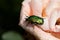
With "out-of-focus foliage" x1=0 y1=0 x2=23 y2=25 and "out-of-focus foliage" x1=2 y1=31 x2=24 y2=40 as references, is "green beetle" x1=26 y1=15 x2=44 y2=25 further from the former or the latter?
"out-of-focus foliage" x1=2 y1=31 x2=24 y2=40

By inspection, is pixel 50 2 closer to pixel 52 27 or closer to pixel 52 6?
pixel 52 6

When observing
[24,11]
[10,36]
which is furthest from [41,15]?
[10,36]

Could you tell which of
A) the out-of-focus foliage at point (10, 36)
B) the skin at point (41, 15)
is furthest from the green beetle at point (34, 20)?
the out-of-focus foliage at point (10, 36)

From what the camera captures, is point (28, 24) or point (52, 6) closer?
point (28, 24)

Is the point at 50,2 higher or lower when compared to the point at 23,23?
higher

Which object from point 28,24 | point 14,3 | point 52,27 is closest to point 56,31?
point 52,27

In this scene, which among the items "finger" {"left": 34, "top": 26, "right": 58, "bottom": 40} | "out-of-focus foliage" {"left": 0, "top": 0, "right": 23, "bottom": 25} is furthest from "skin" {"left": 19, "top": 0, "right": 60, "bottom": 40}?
"out-of-focus foliage" {"left": 0, "top": 0, "right": 23, "bottom": 25}

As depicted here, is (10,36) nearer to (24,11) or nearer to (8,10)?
(8,10)

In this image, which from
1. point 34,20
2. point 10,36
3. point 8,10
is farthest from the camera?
point 34,20
